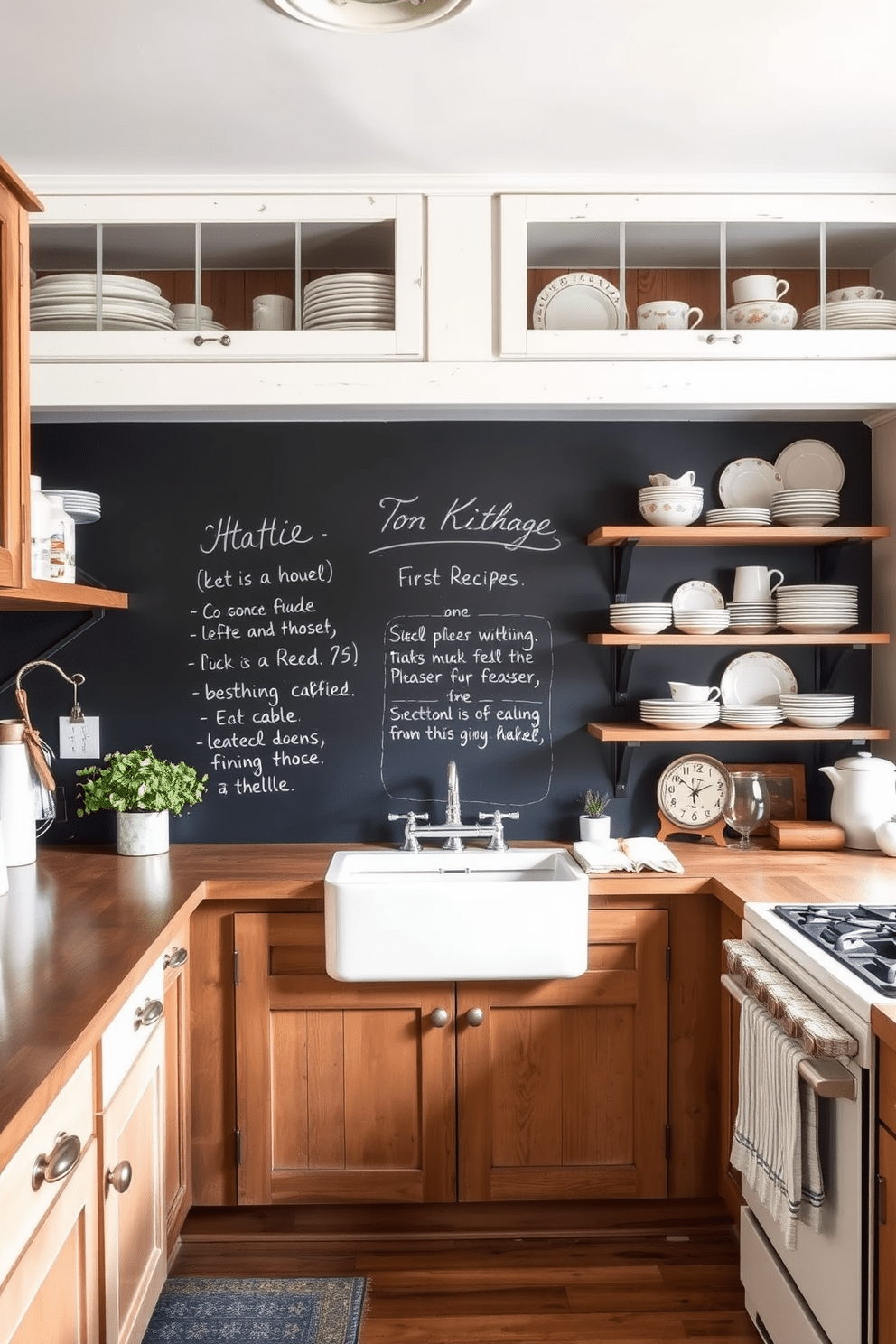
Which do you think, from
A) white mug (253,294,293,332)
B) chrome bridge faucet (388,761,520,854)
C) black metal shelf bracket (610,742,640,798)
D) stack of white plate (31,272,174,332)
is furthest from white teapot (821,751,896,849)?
stack of white plate (31,272,174,332)

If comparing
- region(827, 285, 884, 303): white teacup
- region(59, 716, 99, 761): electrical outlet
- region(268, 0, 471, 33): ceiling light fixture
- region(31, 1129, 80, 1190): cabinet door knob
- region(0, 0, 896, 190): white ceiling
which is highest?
region(0, 0, 896, 190): white ceiling

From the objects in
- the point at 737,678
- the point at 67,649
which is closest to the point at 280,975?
the point at 67,649

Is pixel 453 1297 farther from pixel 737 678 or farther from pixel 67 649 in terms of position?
pixel 67 649

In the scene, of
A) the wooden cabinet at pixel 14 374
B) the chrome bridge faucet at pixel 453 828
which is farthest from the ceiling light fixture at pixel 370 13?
the chrome bridge faucet at pixel 453 828

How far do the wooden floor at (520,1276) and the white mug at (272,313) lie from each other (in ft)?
7.07

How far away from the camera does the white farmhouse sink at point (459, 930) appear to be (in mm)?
2240

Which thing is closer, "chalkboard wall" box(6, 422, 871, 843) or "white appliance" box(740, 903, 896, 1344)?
"white appliance" box(740, 903, 896, 1344)

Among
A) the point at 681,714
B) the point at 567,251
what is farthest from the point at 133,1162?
the point at 567,251

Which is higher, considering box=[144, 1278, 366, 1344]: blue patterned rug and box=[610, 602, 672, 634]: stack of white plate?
box=[610, 602, 672, 634]: stack of white plate

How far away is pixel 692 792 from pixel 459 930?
890 millimetres

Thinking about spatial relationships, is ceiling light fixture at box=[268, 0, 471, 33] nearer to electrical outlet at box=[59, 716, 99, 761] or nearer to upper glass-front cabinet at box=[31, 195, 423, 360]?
upper glass-front cabinet at box=[31, 195, 423, 360]

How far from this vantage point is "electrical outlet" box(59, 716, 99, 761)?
9.21 ft

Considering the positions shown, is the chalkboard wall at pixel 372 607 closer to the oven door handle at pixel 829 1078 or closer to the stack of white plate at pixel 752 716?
the stack of white plate at pixel 752 716

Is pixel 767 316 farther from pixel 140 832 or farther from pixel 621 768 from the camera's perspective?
pixel 140 832
